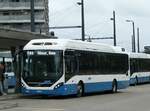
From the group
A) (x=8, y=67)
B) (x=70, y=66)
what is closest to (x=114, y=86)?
(x=70, y=66)

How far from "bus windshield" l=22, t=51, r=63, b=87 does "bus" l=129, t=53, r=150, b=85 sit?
79.1 feet

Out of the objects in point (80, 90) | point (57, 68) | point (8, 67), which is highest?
point (57, 68)

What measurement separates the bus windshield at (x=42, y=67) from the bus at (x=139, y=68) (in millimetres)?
24104

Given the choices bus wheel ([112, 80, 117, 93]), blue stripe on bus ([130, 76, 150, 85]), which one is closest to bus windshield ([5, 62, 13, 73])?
bus wheel ([112, 80, 117, 93])

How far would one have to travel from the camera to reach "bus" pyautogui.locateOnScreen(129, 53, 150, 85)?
172 ft

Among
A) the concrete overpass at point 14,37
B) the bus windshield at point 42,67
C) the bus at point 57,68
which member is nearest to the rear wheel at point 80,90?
the bus at point 57,68

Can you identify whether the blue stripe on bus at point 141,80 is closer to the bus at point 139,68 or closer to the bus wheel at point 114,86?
the bus at point 139,68

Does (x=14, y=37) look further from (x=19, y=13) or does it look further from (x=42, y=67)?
(x=19, y=13)

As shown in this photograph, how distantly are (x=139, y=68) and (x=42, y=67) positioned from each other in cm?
2738

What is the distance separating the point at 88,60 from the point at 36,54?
405 cm

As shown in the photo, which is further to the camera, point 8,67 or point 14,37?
point 8,67

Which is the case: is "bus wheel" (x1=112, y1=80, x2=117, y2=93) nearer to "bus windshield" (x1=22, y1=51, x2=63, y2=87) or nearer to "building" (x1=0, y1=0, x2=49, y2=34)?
"bus windshield" (x1=22, y1=51, x2=63, y2=87)

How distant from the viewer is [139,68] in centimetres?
5472

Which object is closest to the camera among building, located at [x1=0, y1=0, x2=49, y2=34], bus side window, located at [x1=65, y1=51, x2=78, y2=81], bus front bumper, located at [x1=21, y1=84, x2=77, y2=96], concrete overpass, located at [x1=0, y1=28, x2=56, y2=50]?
bus front bumper, located at [x1=21, y1=84, x2=77, y2=96]
